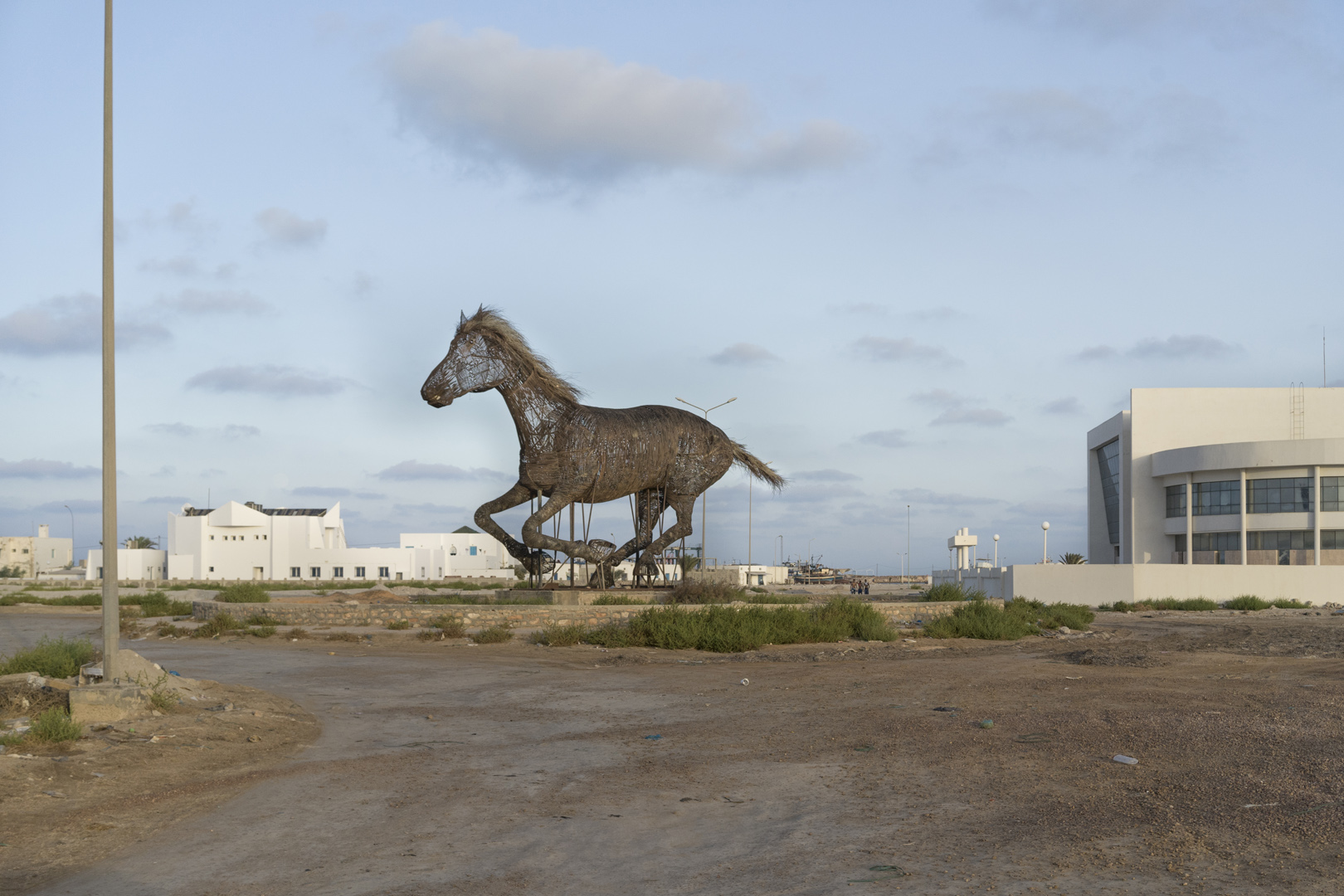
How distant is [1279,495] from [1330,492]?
2.14m

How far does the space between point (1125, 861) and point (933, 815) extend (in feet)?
4.75

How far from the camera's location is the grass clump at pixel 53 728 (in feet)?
29.8

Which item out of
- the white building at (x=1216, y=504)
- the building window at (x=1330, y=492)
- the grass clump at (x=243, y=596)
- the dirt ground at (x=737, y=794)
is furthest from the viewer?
the building window at (x=1330, y=492)

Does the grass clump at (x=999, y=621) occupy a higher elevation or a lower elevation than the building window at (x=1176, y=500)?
lower

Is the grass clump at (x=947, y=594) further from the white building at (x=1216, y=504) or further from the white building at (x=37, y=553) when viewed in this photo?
the white building at (x=37, y=553)

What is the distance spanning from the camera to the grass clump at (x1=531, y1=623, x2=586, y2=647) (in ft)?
66.4

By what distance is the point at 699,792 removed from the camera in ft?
25.5

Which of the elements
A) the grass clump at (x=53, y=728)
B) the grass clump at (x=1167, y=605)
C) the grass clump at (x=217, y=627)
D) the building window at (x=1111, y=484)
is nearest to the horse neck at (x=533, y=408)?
the grass clump at (x=217, y=627)

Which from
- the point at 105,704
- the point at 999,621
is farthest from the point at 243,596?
the point at 105,704

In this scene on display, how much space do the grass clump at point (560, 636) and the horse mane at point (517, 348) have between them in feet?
17.0

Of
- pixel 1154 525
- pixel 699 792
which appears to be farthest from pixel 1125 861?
pixel 1154 525

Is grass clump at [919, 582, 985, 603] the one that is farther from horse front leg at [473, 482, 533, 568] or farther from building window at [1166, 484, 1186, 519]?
building window at [1166, 484, 1186, 519]

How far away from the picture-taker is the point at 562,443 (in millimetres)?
22516

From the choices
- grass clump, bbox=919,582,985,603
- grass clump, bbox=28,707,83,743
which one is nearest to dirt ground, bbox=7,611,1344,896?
grass clump, bbox=28,707,83,743
